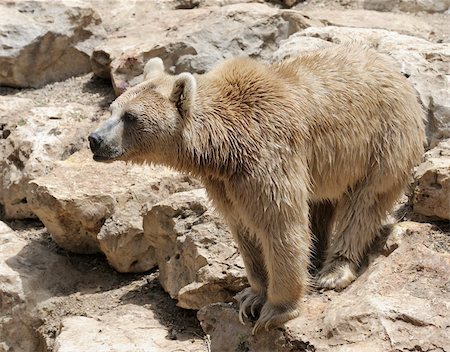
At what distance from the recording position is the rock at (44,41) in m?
10.2

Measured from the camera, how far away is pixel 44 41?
10.4 metres

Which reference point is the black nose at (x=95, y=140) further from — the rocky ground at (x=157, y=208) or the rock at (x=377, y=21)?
the rock at (x=377, y=21)

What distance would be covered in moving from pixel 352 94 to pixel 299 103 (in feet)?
1.44

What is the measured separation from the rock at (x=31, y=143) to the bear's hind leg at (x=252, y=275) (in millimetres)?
3516

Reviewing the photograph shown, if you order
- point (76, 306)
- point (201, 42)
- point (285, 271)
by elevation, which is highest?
point (201, 42)

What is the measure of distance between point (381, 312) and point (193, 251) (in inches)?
83.2

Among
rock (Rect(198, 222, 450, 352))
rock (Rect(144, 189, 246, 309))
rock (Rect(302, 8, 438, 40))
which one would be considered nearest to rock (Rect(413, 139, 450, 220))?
rock (Rect(198, 222, 450, 352))

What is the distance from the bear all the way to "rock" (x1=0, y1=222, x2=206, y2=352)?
120 centimetres

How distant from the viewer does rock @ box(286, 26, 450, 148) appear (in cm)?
750

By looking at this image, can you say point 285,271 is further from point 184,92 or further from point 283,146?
point 184,92

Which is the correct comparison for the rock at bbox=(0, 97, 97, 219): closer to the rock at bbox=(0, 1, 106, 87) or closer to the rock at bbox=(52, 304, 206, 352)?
the rock at bbox=(0, 1, 106, 87)

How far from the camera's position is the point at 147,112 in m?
5.46

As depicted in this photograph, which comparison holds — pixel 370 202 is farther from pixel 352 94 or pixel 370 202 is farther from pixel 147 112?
pixel 147 112

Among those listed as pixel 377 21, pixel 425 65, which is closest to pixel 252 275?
pixel 425 65
